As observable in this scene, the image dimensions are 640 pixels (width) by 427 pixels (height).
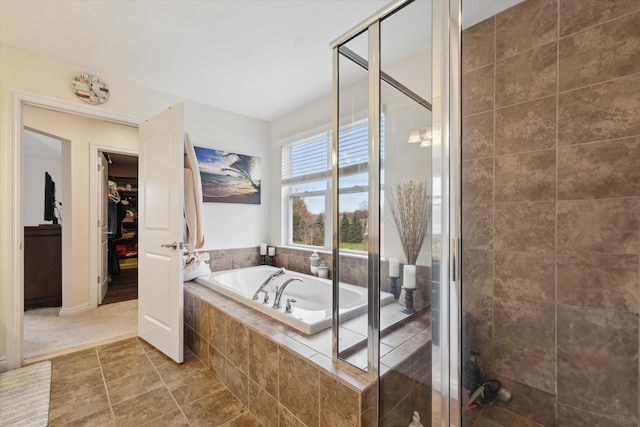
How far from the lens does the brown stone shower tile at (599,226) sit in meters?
1.27

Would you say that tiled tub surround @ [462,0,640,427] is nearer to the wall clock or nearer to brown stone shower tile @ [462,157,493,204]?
brown stone shower tile @ [462,157,493,204]

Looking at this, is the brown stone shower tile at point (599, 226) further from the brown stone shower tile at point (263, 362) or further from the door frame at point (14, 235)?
the door frame at point (14, 235)

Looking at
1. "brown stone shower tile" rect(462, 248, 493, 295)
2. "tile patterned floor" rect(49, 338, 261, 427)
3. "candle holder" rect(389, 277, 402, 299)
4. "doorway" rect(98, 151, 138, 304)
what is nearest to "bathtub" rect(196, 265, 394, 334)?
"candle holder" rect(389, 277, 402, 299)

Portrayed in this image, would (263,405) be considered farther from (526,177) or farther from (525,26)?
(525,26)

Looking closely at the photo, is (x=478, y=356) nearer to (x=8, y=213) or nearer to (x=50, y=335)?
(x=8, y=213)

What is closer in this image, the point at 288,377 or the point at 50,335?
the point at 288,377

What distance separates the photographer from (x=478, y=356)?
1.63 m

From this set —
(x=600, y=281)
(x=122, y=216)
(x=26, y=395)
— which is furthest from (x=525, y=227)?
(x=122, y=216)

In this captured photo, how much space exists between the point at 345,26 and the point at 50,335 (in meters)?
3.68

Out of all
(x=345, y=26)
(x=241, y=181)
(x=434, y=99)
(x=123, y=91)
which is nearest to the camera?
(x=434, y=99)

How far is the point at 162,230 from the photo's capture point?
223cm

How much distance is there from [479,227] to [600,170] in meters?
0.61

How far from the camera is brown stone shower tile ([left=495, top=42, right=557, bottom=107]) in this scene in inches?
57.7

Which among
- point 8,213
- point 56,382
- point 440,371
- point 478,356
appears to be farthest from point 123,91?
point 478,356
